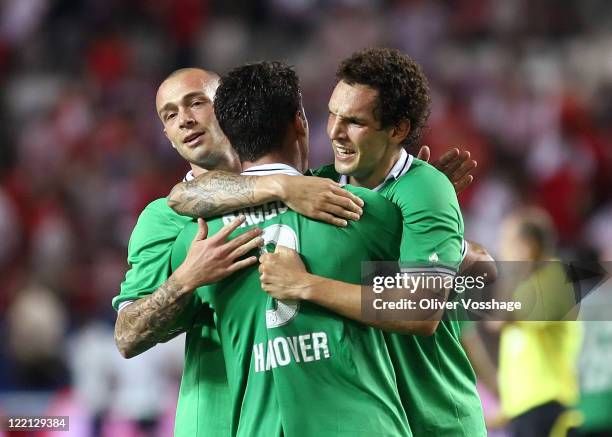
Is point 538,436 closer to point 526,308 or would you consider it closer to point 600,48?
point 526,308

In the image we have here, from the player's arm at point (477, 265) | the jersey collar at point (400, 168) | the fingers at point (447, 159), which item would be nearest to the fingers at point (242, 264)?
the jersey collar at point (400, 168)

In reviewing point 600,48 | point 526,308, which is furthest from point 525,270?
point 600,48

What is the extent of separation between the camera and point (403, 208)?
10.3ft

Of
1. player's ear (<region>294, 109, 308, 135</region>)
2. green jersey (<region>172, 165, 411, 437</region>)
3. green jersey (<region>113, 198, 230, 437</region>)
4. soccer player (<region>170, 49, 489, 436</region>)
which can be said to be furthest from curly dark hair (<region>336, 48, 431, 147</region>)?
green jersey (<region>113, 198, 230, 437</region>)

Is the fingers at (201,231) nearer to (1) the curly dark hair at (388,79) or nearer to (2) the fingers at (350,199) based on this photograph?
(2) the fingers at (350,199)

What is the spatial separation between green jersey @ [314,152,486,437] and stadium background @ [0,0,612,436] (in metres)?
3.46

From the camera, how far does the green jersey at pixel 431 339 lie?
3.05 metres

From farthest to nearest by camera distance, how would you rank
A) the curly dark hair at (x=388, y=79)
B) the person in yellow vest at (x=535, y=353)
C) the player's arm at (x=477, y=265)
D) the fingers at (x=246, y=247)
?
the person in yellow vest at (x=535, y=353) < the player's arm at (x=477, y=265) < the curly dark hair at (x=388, y=79) < the fingers at (x=246, y=247)

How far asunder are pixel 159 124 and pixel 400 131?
6.50 metres

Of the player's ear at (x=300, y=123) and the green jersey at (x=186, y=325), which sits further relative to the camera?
the green jersey at (x=186, y=325)

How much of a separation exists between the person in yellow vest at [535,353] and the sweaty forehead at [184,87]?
7.16 ft

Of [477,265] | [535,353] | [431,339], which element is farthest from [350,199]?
[535,353]

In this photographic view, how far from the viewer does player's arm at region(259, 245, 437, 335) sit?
9.77 ft

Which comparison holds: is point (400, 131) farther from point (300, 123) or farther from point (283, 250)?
point (283, 250)
